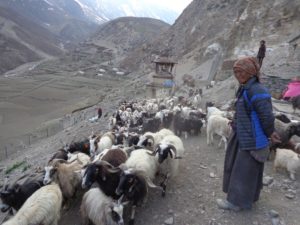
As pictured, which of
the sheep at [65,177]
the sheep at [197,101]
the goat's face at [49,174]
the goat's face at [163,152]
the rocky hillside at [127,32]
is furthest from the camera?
the rocky hillside at [127,32]

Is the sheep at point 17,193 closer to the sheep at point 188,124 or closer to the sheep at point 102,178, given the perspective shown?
the sheep at point 102,178

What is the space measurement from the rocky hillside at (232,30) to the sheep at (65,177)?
12.1 m

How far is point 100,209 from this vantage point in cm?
527

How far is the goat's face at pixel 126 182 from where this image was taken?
5.30m

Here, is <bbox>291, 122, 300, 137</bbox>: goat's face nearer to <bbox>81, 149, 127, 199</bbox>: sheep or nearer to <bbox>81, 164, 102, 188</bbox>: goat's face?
<bbox>81, 149, 127, 199</bbox>: sheep

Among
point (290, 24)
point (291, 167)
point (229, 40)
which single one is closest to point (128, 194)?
point (291, 167)

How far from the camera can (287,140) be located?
7844mm

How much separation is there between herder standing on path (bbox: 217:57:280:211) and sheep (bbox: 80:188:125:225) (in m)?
1.81

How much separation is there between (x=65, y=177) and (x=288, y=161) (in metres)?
4.52

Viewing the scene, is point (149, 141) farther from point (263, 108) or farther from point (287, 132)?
point (263, 108)

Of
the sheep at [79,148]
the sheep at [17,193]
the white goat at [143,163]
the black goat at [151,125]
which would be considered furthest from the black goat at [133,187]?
the black goat at [151,125]

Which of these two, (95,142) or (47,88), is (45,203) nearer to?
(95,142)

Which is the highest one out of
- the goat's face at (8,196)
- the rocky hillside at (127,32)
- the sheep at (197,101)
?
the rocky hillside at (127,32)

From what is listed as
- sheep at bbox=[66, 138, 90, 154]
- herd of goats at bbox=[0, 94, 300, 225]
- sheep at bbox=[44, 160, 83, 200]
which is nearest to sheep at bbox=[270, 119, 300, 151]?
herd of goats at bbox=[0, 94, 300, 225]
